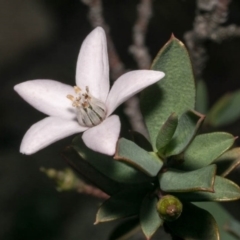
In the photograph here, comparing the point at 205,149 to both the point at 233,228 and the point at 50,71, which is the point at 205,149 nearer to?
the point at 233,228

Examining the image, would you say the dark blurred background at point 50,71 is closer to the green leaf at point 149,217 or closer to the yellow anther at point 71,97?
the yellow anther at point 71,97

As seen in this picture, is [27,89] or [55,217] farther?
[55,217]

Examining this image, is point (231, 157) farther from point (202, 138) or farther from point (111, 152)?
point (111, 152)

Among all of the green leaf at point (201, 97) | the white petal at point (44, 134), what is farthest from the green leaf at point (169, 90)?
the green leaf at point (201, 97)

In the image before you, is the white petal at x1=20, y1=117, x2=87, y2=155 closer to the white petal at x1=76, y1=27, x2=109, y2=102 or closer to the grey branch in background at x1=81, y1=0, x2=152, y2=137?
the white petal at x1=76, y1=27, x2=109, y2=102

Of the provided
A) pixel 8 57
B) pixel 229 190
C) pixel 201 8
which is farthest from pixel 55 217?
pixel 229 190

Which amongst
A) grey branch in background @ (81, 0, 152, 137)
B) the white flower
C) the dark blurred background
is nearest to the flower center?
the white flower
